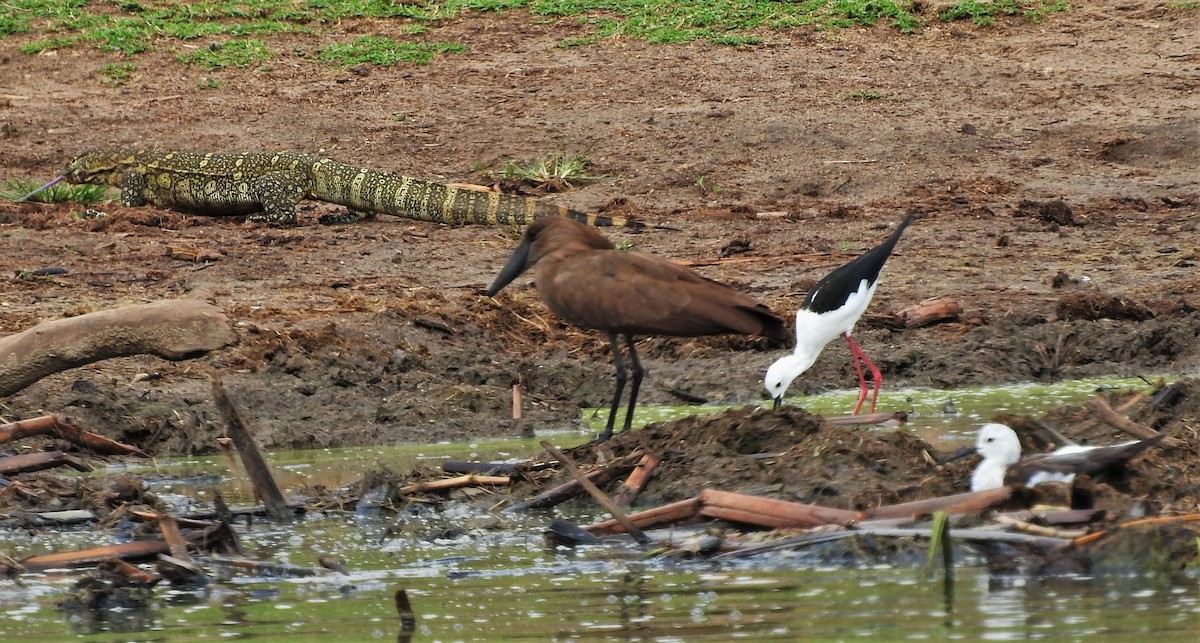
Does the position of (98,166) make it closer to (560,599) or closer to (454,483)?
(454,483)

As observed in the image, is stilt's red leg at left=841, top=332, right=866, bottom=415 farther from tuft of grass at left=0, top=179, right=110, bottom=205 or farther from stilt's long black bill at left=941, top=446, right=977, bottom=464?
tuft of grass at left=0, top=179, right=110, bottom=205

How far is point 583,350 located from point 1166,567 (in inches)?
216

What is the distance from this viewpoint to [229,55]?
17.5 meters

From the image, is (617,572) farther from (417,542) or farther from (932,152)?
(932,152)

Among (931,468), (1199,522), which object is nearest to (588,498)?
(931,468)

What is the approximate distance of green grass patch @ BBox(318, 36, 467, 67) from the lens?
56.4ft

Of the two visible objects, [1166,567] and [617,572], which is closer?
[1166,567]

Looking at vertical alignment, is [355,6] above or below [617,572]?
above

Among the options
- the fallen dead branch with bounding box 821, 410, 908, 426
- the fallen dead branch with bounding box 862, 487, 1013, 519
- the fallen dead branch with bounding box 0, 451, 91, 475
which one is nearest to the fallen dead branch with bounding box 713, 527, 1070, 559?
the fallen dead branch with bounding box 862, 487, 1013, 519

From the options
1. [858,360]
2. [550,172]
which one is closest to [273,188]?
[550,172]

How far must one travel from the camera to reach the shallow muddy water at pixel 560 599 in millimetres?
4238

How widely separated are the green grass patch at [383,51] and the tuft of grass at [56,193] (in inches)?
141

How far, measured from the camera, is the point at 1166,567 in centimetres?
468

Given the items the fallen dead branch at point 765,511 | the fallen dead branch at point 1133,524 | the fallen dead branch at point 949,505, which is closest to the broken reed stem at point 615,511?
the fallen dead branch at point 765,511
